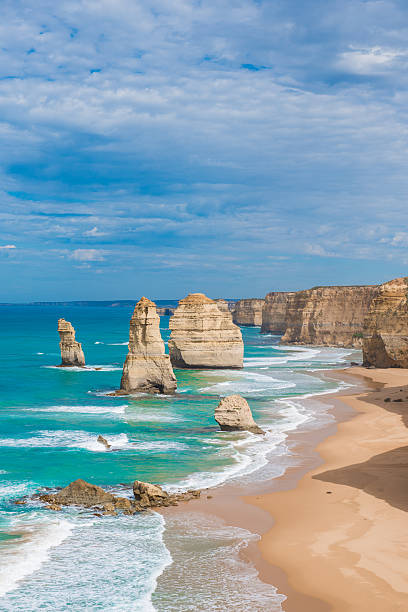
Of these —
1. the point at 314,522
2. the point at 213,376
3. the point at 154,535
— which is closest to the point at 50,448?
the point at 154,535

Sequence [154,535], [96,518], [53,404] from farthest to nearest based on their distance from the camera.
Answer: [53,404] → [96,518] → [154,535]

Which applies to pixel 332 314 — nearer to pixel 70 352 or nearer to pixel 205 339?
pixel 205 339

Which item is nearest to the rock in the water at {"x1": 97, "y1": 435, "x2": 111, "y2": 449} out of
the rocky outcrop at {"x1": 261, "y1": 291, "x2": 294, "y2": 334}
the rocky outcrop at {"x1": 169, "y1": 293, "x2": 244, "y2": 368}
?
the rocky outcrop at {"x1": 169, "y1": 293, "x2": 244, "y2": 368}

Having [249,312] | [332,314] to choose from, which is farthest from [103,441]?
[249,312]

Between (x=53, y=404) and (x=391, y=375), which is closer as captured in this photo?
(x=53, y=404)

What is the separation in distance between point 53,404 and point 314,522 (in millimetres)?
27989

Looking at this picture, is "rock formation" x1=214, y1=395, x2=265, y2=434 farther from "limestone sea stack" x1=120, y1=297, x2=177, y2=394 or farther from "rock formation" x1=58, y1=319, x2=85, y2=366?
"rock formation" x1=58, y1=319, x2=85, y2=366

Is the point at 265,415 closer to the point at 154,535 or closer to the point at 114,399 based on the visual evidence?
the point at 114,399

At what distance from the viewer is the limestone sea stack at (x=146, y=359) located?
45.0 meters

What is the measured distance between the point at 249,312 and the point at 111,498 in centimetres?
15641

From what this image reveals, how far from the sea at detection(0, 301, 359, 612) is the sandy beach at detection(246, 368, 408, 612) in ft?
3.48

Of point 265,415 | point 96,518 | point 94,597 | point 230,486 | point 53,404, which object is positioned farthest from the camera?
point 53,404

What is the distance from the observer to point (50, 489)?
2161 cm

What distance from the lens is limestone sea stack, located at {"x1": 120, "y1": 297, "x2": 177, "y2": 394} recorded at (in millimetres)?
44969
